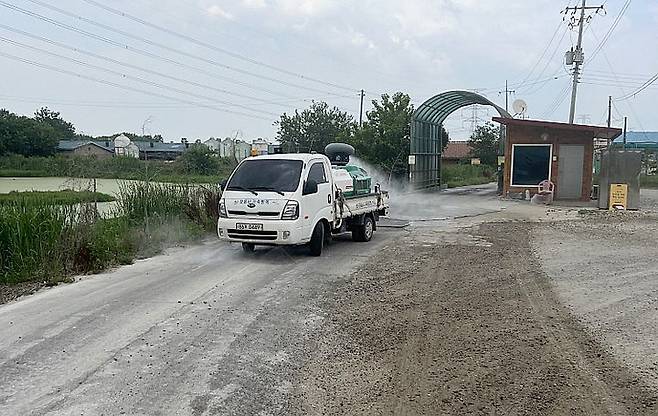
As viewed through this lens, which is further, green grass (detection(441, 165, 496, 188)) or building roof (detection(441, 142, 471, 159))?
building roof (detection(441, 142, 471, 159))

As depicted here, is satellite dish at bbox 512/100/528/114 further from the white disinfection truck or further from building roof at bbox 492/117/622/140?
the white disinfection truck

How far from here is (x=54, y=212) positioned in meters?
10.9

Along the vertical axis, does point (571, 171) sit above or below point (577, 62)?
below

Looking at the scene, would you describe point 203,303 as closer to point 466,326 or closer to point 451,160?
point 466,326

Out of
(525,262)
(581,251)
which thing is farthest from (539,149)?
(525,262)

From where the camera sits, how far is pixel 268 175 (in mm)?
12352

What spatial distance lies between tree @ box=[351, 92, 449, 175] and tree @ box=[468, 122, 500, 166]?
27415 mm

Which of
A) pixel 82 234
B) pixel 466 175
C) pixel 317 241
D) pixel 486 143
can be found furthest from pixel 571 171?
pixel 486 143

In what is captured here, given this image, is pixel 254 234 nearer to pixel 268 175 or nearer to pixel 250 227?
pixel 250 227

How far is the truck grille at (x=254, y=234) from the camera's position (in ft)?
37.9

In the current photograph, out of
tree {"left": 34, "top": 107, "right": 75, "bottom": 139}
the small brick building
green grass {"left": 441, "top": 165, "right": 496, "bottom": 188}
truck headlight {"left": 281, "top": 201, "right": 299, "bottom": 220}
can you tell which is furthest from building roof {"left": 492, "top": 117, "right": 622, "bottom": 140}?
tree {"left": 34, "top": 107, "right": 75, "bottom": 139}

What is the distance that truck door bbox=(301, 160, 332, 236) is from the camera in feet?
39.2

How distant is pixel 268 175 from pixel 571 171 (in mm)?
19553

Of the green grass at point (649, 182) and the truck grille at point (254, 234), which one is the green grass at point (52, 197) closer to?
the truck grille at point (254, 234)
